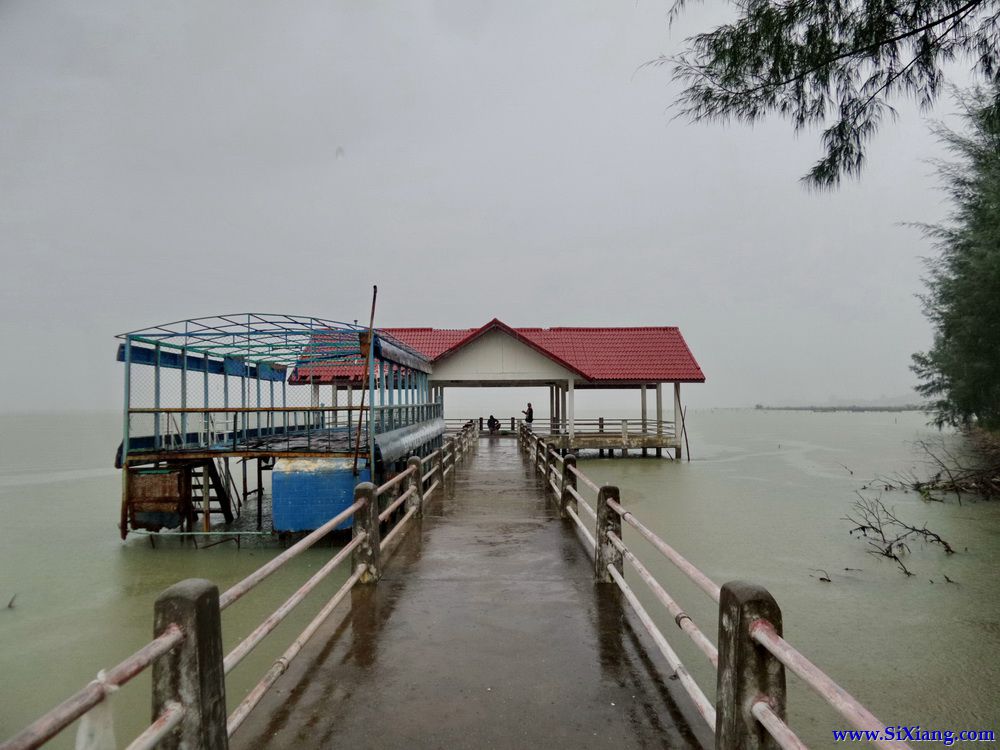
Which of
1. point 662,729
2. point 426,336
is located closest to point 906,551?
point 662,729

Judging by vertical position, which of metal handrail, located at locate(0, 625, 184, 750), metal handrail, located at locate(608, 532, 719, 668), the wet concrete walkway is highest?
metal handrail, located at locate(0, 625, 184, 750)

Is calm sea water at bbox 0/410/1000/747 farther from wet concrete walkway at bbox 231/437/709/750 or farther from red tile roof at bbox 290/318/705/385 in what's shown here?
red tile roof at bbox 290/318/705/385

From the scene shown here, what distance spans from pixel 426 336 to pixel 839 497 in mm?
15516

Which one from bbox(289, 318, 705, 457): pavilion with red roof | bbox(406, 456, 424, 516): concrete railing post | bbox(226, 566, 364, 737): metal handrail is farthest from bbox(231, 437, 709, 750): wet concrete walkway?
bbox(289, 318, 705, 457): pavilion with red roof

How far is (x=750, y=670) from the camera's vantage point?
227cm

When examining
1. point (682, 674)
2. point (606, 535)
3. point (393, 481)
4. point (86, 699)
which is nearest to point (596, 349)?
point (393, 481)

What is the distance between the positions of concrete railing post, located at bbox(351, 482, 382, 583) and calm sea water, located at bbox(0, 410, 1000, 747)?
1.40 meters

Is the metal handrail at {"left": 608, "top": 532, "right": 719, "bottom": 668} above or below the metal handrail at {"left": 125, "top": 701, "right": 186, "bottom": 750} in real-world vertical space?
below

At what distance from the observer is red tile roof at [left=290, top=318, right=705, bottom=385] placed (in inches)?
843

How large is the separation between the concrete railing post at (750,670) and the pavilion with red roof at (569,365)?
1823cm

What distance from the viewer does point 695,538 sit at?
1123 centimetres
